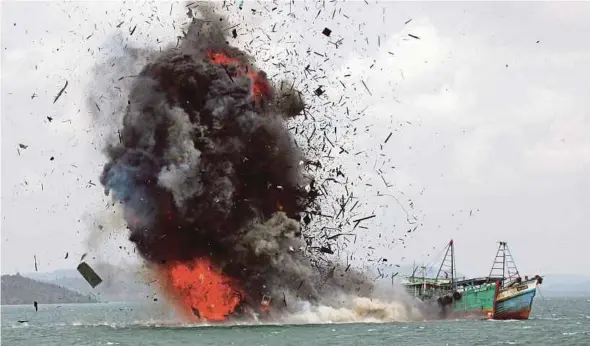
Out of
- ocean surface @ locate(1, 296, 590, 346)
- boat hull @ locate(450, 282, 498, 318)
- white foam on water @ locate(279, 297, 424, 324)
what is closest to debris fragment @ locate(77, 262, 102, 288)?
ocean surface @ locate(1, 296, 590, 346)

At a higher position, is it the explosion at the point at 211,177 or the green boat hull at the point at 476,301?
the explosion at the point at 211,177

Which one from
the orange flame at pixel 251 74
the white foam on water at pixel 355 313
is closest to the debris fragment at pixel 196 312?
the white foam on water at pixel 355 313

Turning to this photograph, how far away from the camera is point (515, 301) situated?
135125 millimetres

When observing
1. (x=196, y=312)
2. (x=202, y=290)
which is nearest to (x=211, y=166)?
(x=202, y=290)

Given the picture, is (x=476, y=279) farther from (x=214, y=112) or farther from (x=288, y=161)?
(x=214, y=112)

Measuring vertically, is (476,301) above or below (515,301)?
above

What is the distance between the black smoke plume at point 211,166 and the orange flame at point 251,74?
0.13 metres

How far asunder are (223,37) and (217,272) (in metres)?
26.6

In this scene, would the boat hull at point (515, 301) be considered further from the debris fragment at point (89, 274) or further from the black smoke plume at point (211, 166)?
the debris fragment at point (89, 274)

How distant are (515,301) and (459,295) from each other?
8973 mm

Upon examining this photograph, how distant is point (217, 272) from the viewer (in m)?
108

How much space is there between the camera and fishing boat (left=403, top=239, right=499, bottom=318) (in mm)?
137125

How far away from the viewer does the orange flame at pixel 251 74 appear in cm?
10781

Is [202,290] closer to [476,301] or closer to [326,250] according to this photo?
[326,250]
